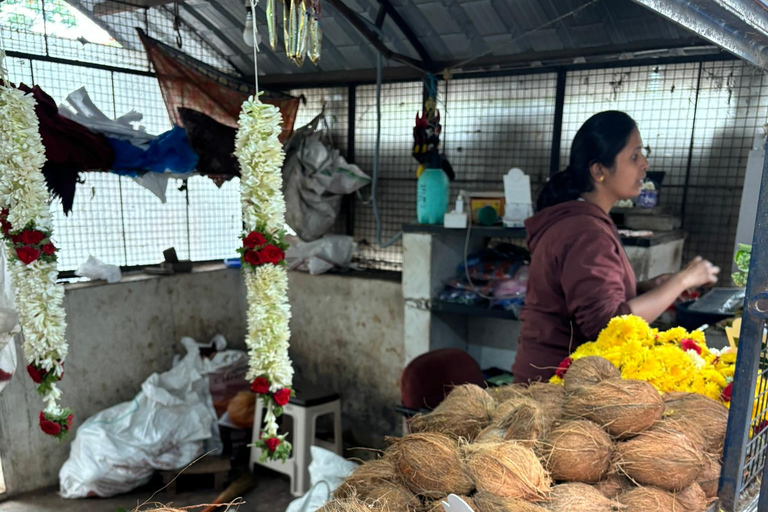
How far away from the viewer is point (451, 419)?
48.0 inches

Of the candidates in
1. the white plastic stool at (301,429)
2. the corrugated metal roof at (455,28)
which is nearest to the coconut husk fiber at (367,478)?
the corrugated metal roof at (455,28)

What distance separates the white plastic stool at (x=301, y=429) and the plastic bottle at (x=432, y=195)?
1480mm

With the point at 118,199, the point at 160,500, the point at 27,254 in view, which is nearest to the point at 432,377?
the point at 27,254

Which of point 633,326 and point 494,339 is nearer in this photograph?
point 633,326

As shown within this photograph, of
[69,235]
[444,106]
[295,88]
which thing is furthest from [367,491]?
[295,88]

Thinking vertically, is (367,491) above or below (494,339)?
above

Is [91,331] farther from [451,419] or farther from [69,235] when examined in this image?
[451,419]

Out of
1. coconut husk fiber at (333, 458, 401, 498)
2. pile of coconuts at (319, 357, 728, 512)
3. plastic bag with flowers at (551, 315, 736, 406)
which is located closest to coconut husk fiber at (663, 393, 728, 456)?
pile of coconuts at (319, 357, 728, 512)

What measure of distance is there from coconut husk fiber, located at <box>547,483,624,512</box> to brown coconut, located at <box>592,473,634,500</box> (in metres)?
0.05

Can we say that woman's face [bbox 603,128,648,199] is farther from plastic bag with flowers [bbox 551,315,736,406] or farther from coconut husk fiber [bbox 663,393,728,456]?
coconut husk fiber [bbox 663,393,728,456]

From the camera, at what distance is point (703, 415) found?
1236 millimetres

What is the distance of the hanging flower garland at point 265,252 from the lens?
199 cm

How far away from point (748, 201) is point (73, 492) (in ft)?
14.5

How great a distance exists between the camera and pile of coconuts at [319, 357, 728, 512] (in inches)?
38.2
